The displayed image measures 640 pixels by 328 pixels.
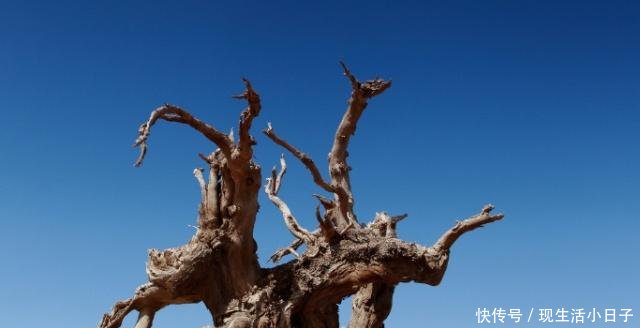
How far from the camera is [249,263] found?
8.59m

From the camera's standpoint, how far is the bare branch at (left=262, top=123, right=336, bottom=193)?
10.0 metres

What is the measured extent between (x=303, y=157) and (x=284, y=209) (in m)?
0.94

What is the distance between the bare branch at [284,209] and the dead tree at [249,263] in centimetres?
60

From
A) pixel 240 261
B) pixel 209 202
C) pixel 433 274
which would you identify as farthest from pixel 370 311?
pixel 209 202

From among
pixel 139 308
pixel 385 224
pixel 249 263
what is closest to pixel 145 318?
pixel 139 308

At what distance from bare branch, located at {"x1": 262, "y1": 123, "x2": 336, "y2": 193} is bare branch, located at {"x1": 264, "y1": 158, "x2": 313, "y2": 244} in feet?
2.31

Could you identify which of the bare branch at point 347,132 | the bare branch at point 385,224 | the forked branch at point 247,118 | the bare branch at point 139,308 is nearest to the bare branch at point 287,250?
the bare branch at point 347,132

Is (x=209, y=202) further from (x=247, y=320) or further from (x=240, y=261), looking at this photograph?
(x=247, y=320)

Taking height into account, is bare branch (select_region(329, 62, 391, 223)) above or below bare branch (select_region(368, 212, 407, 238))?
above

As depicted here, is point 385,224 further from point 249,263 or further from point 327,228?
point 249,263

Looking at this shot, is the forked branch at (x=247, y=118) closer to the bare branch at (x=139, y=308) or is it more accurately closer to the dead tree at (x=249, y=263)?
the dead tree at (x=249, y=263)

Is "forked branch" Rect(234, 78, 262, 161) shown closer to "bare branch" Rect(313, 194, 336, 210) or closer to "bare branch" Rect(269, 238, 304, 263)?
"bare branch" Rect(313, 194, 336, 210)

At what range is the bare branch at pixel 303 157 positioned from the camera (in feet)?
33.0

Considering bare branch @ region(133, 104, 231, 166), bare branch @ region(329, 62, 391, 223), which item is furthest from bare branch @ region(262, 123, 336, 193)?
bare branch @ region(133, 104, 231, 166)
